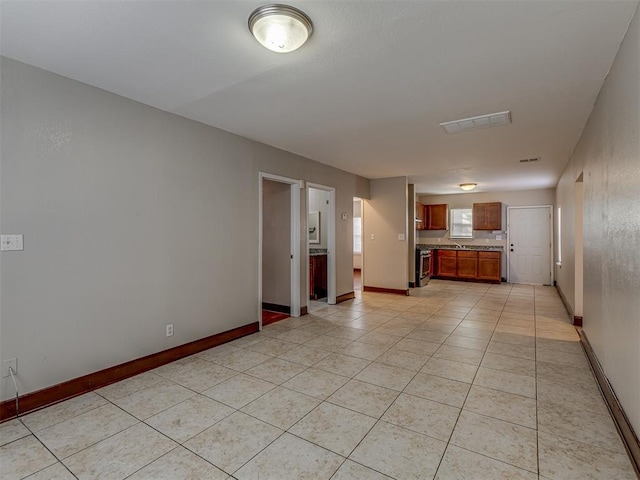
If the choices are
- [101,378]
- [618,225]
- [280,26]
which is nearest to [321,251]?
[101,378]

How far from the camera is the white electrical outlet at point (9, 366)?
2.28 meters

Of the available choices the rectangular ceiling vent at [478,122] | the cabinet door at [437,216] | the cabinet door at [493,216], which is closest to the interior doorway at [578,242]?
the rectangular ceiling vent at [478,122]

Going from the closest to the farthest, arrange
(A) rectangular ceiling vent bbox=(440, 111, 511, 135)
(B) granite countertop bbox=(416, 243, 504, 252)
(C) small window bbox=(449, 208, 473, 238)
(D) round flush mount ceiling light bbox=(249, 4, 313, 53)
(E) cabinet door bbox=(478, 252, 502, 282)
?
1. (D) round flush mount ceiling light bbox=(249, 4, 313, 53)
2. (A) rectangular ceiling vent bbox=(440, 111, 511, 135)
3. (E) cabinet door bbox=(478, 252, 502, 282)
4. (B) granite countertop bbox=(416, 243, 504, 252)
5. (C) small window bbox=(449, 208, 473, 238)

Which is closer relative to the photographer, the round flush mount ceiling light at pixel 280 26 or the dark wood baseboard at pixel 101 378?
the round flush mount ceiling light at pixel 280 26

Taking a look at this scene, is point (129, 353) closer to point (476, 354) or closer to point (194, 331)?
point (194, 331)

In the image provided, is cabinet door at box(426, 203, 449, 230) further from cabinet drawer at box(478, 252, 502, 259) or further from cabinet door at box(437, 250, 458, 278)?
cabinet drawer at box(478, 252, 502, 259)

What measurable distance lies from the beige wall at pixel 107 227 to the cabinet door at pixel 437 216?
7069 millimetres

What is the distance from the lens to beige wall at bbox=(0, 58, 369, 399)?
236 centimetres

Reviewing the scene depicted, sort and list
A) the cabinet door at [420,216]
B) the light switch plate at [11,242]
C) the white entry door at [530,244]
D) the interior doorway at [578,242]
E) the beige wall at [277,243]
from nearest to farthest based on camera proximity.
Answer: the light switch plate at [11,242], the interior doorway at [578,242], the beige wall at [277,243], the white entry door at [530,244], the cabinet door at [420,216]

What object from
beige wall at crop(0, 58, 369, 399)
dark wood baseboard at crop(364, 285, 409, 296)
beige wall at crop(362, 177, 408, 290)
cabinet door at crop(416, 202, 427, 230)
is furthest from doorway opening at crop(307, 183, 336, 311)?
cabinet door at crop(416, 202, 427, 230)

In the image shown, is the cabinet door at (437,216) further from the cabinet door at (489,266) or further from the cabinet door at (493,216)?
the cabinet door at (489,266)

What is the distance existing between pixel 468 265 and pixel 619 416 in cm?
715

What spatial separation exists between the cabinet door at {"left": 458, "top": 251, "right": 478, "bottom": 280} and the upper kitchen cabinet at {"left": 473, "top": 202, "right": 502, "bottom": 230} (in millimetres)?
805

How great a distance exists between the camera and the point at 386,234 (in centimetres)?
704
